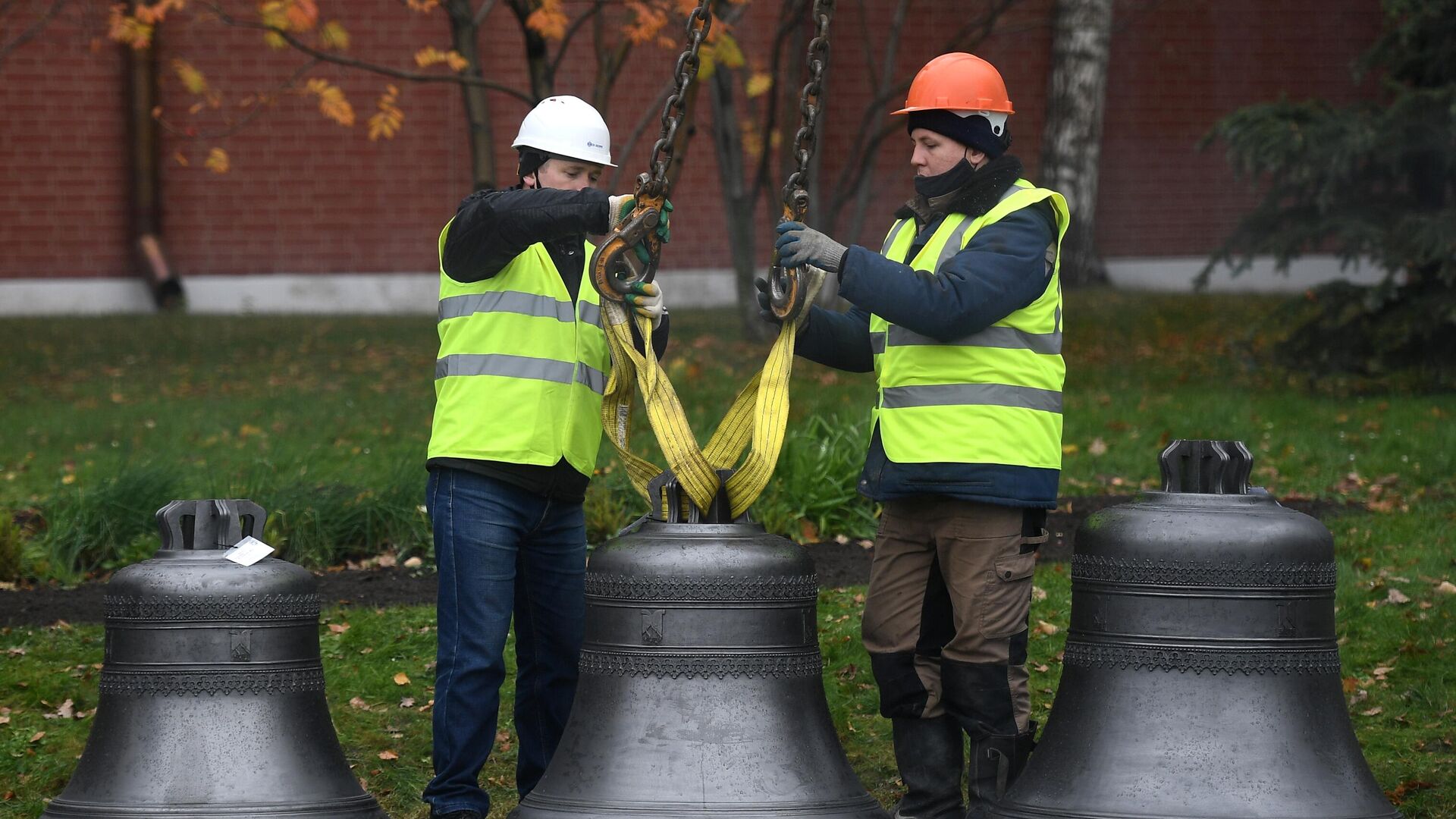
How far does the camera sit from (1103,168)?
21.3m

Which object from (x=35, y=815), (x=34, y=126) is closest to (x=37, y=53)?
(x=34, y=126)

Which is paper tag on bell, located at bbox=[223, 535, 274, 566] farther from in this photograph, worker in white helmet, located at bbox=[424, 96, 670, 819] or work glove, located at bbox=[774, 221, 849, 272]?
work glove, located at bbox=[774, 221, 849, 272]

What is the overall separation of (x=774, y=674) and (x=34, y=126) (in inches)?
659

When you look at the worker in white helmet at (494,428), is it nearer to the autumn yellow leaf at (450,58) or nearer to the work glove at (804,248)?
the work glove at (804,248)

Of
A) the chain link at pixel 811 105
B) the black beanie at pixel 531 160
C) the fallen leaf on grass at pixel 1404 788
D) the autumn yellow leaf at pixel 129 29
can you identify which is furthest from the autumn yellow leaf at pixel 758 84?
the chain link at pixel 811 105

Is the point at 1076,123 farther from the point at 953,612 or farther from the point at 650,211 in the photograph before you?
the point at 650,211

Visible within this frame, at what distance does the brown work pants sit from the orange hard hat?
39.5 inches

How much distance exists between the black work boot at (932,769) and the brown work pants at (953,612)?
4 cm

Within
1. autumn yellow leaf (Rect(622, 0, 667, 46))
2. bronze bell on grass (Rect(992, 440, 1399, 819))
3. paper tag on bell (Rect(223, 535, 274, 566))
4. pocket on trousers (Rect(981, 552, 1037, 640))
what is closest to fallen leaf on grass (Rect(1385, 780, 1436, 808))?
bronze bell on grass (Rect(992, 440, 1399, 819))

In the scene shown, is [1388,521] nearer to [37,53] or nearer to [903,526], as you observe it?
[903,526]

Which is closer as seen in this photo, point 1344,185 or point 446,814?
point 446,814

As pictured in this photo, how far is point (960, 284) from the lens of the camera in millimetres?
4258

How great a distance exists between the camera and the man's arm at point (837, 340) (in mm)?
4754

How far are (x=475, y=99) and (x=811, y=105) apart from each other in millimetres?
8446
